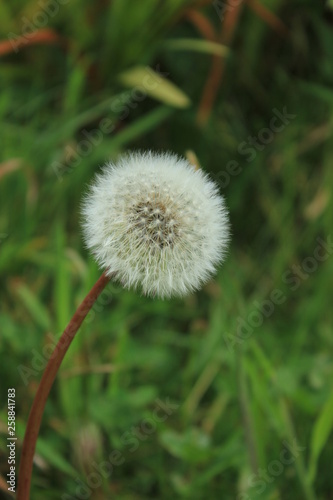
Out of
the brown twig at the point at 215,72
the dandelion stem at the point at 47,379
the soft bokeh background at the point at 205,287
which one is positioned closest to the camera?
the dandelion stem at the point at 47,379

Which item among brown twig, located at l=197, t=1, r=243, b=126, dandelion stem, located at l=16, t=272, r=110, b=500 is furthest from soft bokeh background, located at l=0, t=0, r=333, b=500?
dandelion stem, located at l=16, t=272, r=110, b=500

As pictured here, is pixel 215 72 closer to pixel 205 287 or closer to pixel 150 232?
pixel 205 287

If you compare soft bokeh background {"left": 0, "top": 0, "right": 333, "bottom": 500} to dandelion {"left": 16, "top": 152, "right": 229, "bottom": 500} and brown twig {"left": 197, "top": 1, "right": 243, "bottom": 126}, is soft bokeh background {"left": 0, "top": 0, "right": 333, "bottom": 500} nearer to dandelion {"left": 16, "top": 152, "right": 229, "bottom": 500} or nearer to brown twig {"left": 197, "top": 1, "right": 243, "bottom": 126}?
brown twig {"left": 197, "top": 1, "right": 243, "bottom": 126}

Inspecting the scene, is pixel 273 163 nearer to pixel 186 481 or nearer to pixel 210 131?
pixel 210 131

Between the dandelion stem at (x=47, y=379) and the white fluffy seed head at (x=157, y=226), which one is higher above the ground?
the white fluffy seed head at (x=157, y=226)

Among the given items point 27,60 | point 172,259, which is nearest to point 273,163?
point 27,60

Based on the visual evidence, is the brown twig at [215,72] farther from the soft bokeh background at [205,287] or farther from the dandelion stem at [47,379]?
the dandelion stem at [47,379]

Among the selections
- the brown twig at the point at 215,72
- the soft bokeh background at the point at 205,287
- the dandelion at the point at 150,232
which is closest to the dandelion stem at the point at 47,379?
the dandelion at the point at 150,232
